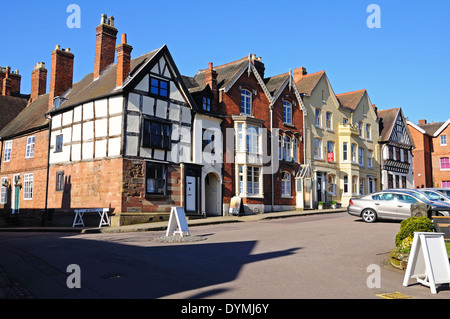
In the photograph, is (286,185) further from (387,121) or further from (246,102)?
(387,121)

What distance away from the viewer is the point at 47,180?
26.4 m

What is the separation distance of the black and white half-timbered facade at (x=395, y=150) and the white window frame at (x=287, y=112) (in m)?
16.3

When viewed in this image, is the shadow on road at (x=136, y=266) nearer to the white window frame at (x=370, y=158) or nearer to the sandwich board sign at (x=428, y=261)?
the sandwich board sign at (x=428, y=261)

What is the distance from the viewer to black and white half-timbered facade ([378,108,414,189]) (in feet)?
147

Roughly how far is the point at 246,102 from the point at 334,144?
40.2ft

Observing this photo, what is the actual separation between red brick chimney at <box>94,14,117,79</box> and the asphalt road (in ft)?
51.7

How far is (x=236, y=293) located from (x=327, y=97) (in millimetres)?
33290

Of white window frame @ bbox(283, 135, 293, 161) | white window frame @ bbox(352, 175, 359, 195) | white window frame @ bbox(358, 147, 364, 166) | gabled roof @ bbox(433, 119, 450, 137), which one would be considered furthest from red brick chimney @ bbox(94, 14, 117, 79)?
gabled roof @ bbox(433, 119, 450, 137)

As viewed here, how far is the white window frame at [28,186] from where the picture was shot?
91.6 ft

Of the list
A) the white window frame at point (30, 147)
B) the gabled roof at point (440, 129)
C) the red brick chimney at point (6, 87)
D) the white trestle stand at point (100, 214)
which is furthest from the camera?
the gabled roof at point (440, 129)

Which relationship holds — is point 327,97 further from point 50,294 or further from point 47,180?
point 50,294

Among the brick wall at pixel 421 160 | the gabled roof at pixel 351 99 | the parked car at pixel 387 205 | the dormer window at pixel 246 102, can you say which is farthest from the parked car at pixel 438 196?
the brick wall at pixel 421 160

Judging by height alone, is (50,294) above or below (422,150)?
below
